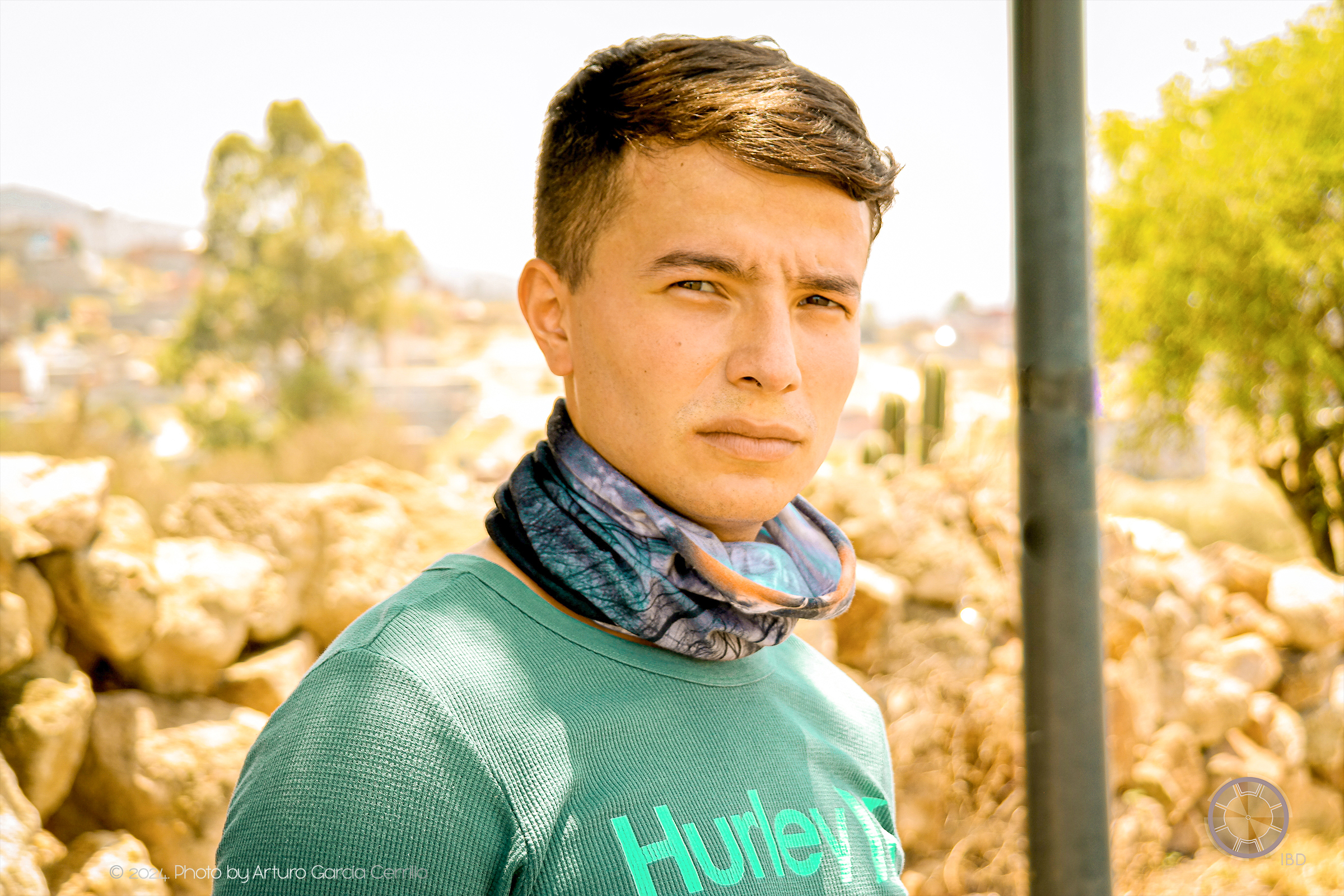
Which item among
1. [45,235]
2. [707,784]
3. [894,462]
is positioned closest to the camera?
[707,784]

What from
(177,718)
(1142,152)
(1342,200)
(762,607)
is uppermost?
(1142,152)

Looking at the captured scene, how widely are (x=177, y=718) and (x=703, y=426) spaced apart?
6.05 feet

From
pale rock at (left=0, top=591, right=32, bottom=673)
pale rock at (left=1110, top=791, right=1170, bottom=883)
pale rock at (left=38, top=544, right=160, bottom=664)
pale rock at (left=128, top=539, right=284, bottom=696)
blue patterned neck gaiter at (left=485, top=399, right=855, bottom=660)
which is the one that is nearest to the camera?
blue patterned neck gaiter at (left=485, top=399, right=855, bottom=660)

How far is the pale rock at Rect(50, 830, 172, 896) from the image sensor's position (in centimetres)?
191

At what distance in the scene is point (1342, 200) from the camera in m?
5.06

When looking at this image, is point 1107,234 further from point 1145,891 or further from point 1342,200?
point 1145,891

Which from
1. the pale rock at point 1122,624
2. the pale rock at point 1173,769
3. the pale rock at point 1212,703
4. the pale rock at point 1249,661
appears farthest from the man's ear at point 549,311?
the pale rock at point 1249,661

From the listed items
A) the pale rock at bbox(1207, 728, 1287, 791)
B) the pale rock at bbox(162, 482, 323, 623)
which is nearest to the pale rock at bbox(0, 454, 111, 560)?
the pale rock at bbox(162, 482, 323, 623)

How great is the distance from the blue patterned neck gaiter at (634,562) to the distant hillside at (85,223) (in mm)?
2453

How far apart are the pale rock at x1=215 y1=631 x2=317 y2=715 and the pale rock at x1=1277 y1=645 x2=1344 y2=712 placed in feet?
16.0

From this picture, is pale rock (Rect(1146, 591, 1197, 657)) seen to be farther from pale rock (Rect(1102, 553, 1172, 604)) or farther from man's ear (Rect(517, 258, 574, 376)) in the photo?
man's ear (Rect(517, 258, 574, 376))

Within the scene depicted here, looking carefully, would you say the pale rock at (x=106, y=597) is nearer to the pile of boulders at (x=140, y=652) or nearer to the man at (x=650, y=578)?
the pile of boulders at (x=140, y=652)

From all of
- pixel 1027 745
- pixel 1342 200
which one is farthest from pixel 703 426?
pixel 1342 200

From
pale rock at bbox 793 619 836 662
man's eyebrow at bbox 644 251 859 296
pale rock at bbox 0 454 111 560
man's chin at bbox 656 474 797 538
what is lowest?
pale rock at bbox 793 619 836 662
